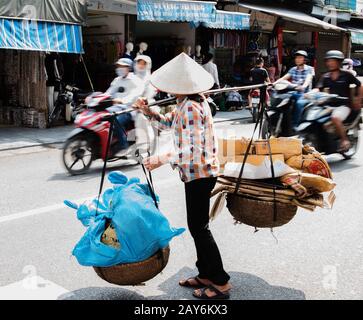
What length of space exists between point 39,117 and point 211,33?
319 inches

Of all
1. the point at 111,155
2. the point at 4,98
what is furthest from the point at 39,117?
the point at 111,155

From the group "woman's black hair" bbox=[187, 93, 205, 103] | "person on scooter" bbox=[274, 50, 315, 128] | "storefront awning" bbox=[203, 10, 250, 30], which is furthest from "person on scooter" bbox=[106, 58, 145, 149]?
"storefront awning" bbox=[203, 10, 250, 30]

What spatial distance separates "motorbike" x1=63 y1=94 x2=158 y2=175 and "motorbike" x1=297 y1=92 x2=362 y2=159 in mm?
2752

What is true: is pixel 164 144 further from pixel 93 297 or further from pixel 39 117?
pixel 93 297

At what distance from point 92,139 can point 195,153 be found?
4.89 metres

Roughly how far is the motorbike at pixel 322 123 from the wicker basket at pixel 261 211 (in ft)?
16.5

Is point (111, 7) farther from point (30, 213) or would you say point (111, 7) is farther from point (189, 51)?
point (30, 213)

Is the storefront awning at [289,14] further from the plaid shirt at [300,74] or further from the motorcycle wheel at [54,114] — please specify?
the plaid shirt at [300,74]

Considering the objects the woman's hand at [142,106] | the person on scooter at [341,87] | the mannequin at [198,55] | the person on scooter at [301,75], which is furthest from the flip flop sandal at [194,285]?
the mannequin at [198,55]

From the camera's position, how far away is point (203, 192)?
3.82 metres

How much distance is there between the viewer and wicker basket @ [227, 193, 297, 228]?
4012mm

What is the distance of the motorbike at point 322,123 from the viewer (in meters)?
8.80

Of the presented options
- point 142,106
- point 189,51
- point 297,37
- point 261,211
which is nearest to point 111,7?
point 189,51

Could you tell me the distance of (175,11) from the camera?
14.8 meters
